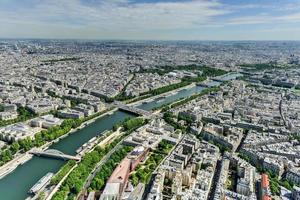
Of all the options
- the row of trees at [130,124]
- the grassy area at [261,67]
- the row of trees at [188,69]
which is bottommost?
the row of trees at [130,124]

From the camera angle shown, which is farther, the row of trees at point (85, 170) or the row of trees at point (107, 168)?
the row of trees at point (107, 168)

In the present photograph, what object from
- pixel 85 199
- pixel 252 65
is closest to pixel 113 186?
pixel 85 199

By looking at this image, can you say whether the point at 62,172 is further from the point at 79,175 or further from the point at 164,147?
the point at 164,147

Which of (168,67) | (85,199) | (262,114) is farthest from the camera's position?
(168,67)

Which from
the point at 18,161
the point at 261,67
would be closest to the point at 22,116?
the point at 18,161

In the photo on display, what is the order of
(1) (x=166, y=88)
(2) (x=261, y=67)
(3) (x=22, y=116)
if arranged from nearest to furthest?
(3) (x=22, y=116)
(1) (x=166, y=88)
(2) (x=261, y=67)

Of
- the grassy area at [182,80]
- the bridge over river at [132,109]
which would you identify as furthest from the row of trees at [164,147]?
the grassy area at [182,80]

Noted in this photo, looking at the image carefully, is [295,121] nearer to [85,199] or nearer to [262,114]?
[262,114]

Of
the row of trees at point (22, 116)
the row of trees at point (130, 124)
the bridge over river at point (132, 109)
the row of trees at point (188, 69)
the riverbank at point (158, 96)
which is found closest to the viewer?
the row of trees at point (130, 124)

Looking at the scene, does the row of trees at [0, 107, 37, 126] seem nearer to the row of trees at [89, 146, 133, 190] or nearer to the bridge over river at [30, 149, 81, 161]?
the bridge over river at [30, 149, 81, 161]

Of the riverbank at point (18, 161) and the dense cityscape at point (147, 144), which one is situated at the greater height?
the dense cityscape at point (147, 144)

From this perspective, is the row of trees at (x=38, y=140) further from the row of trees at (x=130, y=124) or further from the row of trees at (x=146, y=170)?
the row of trees at (x=146, y=170)
